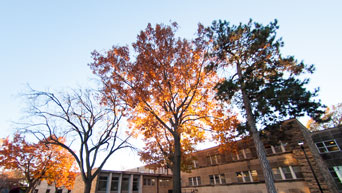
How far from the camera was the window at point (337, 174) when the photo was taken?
16.2 m

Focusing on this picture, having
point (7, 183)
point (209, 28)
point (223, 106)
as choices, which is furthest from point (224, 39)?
point (7, 183)

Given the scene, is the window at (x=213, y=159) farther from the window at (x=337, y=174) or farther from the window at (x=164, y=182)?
the window at (x=337, y=174)

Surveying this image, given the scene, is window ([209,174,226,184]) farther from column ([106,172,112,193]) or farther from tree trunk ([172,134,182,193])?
tree trunk ([172,134,182,193])

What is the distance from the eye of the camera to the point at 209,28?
1333 cm

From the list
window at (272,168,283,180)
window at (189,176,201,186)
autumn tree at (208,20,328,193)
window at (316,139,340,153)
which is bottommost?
window at (189,176,201,186)

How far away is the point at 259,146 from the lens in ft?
35.6

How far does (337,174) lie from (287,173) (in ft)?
16.1

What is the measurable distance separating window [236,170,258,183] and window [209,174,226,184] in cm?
267

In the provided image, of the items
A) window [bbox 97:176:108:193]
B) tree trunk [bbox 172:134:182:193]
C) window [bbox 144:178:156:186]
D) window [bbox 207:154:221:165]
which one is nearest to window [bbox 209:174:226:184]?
window [bbox 207:154:221:165]

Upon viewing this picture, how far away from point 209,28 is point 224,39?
5.60 feet

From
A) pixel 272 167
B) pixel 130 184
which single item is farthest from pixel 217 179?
pixel 130 184

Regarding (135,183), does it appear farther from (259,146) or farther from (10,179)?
(10,179)

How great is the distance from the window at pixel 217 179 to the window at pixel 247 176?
2.67 m

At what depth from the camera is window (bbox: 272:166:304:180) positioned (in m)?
17.0
